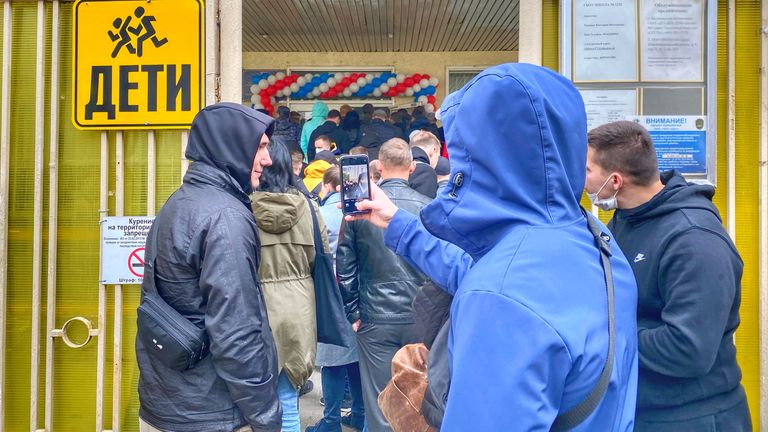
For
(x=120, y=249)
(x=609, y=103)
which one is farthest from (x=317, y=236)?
(x=609, y=103)

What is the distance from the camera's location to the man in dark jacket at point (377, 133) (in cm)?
941

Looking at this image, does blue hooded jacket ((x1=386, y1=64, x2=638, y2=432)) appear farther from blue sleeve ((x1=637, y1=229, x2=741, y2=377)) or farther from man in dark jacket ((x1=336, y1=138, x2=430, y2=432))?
man in dark jacket ((x1=336, y1=138, x2=430, y2=432))

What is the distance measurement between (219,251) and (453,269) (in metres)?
0.96

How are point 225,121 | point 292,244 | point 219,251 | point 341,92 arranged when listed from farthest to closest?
1. point 341,92
2. point 292,244
3. point 225,121
4. point 219,251

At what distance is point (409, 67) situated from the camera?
11828 mm

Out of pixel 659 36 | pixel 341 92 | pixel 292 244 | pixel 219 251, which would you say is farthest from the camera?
pixel 341 92

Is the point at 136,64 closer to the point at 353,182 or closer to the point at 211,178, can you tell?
the point at 211,178

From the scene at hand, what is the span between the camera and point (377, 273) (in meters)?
4.45

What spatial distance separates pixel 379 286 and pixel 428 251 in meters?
1.99

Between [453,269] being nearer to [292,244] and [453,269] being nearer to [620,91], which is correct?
[292,244]

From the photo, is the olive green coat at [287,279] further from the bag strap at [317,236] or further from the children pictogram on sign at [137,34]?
the children pictogram on sign at [137,34]

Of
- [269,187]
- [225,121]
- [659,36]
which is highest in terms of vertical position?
[659,36]

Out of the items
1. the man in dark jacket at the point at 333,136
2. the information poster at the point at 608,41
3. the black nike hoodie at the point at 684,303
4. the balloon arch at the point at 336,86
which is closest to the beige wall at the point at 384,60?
the balloon arch at the point at 336,86

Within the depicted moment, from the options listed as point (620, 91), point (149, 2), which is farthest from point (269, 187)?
point (620, 91)
